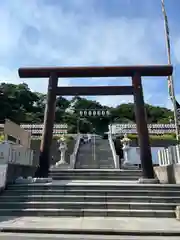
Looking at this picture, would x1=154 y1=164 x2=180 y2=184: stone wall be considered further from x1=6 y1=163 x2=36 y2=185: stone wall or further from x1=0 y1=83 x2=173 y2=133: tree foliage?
x1=0 y1=83 x2=173 y2=133: tree foliage

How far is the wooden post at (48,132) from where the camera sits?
11.0m

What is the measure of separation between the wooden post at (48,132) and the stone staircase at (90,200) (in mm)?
1728

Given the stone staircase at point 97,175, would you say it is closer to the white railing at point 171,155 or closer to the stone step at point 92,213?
the white railing at point 171,155

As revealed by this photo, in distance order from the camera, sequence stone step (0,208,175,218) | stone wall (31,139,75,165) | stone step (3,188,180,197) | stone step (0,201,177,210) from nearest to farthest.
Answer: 1. stone step (0,208,175,218)
2. stone step (0,201,177,210)
3. stone step (3,188,180,197)
4. stone wall (31,139,75,165)

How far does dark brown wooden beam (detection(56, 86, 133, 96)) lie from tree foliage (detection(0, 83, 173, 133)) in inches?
1461

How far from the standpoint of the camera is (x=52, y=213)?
748cm

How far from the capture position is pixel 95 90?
41.0 feet

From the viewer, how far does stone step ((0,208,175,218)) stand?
7363 mm

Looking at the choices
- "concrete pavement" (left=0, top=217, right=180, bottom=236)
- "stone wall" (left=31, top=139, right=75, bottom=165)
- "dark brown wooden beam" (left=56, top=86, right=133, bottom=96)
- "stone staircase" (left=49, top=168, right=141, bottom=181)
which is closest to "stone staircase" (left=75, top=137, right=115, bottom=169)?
"stone wall" (left=31, top=139, right=75, bottom=165)

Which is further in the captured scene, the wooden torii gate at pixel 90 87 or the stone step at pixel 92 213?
the wooden torii gate at pixel 90 87

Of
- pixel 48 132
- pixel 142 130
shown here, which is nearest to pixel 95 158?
pixel 48 132

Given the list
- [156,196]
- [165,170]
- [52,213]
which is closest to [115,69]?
[165,170]

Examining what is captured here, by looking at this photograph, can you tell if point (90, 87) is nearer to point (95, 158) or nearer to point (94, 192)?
point (94, 192)

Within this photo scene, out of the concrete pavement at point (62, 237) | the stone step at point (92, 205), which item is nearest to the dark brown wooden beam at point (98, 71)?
the stone step at point (92, 205)
